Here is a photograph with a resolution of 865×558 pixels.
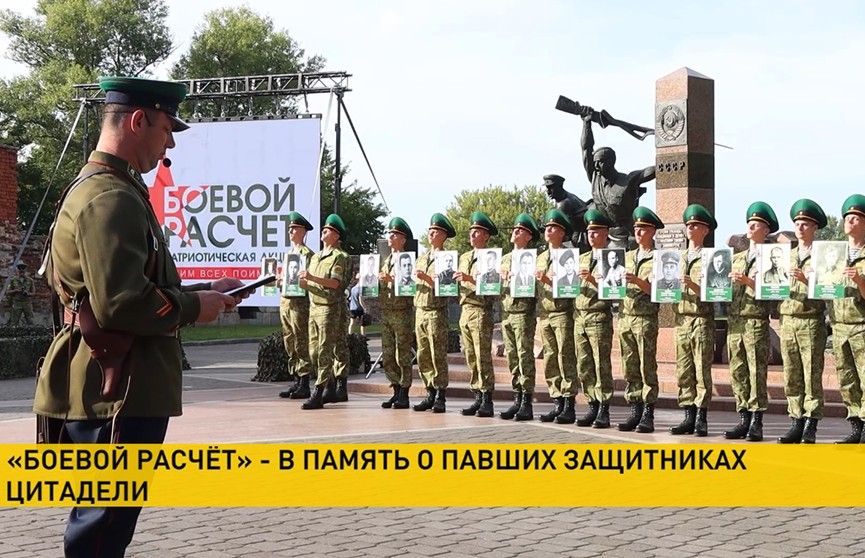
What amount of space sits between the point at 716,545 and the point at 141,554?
9.82 ft

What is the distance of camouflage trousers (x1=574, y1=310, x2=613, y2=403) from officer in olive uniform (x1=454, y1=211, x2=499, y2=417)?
128cm

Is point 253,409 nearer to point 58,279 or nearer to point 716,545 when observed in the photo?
point 716,545

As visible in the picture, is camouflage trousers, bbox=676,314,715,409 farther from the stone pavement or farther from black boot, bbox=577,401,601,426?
the stone pavement

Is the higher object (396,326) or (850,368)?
(396,326)

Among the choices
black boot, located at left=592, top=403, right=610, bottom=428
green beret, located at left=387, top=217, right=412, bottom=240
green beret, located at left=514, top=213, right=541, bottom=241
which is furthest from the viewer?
green beret, located at left=387, top=217, right=412, bottom=240

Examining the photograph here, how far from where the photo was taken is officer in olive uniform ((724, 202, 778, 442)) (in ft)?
32.1

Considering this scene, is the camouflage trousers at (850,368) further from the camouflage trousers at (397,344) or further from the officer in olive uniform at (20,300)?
the officer in olive uniform at (20,300)

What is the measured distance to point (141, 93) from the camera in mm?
3660

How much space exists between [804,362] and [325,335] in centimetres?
577

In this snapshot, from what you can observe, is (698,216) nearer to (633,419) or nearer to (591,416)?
(633,419)

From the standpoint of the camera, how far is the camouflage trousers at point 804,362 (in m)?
9.35

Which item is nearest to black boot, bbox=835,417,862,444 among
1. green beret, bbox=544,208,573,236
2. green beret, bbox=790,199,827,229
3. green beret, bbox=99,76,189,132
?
green beret, bbox=790,199,827,229

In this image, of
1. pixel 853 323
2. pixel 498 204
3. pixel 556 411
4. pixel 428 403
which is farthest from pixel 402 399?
pixel 498 204

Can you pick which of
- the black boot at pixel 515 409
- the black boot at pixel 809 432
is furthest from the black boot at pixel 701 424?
the black boot at pixel 515 409
